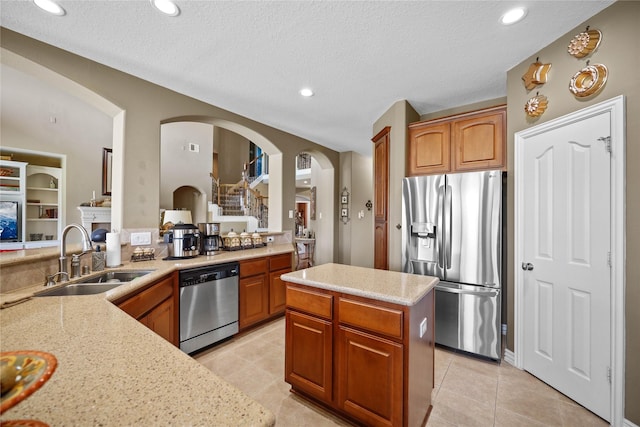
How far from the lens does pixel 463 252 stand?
254 cm

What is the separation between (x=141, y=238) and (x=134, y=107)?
1.29 meters

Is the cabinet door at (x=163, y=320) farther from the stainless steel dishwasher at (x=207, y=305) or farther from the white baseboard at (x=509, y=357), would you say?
the white baseboard at (x=509, y=357)

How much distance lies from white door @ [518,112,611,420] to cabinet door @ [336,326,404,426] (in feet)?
4.79

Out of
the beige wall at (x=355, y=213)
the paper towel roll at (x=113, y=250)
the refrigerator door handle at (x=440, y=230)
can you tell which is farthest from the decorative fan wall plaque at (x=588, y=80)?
the beige wall at (x=355, y=213)

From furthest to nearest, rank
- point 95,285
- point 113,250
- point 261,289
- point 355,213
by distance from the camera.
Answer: point 355,213
point 261,289
point 113,250
point 95,285

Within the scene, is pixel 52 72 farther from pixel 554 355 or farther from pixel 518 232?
pixel 554 355

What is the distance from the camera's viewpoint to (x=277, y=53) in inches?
88.7

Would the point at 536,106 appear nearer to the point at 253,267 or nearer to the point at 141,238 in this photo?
the point at 253,267

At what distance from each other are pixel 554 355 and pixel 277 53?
10.7ft

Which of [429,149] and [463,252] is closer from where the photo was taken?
[463,252]

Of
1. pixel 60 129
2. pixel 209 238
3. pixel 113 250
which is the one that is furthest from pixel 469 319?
pixel 60 129

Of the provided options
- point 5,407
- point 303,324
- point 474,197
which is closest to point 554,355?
point 474,197

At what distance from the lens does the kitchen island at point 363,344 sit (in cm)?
144

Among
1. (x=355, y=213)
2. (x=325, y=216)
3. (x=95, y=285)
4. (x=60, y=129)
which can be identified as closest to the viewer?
(x=95, y=285)
